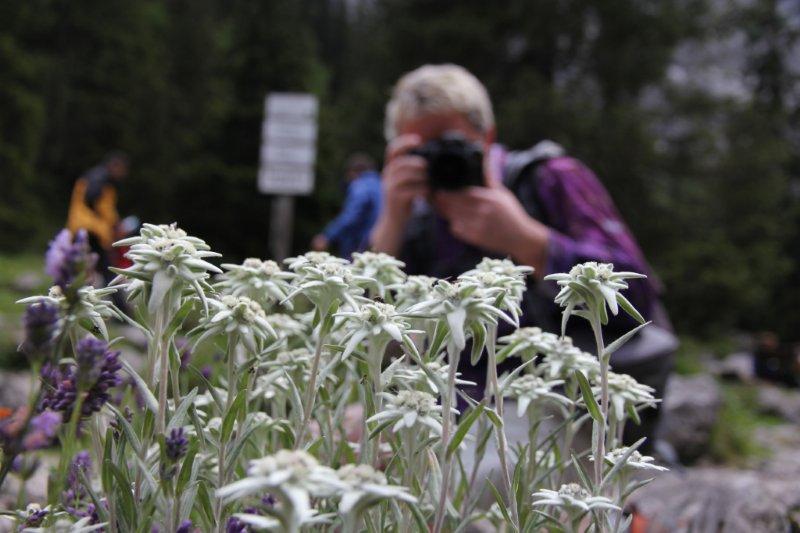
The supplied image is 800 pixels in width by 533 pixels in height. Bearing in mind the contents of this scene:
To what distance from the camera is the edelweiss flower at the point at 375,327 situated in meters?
0.55

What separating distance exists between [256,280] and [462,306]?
219 mm

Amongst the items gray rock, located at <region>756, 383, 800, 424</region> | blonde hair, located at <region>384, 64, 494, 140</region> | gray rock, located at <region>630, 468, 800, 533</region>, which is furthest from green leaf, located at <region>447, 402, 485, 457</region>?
gray rock, located at <region>756, 383, 800, 424</region>

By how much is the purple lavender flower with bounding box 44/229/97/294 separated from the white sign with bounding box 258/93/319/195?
4623 millimetres

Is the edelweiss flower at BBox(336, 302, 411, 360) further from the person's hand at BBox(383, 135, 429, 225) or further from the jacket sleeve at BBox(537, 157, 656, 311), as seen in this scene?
the person's hand at BBox(383, 135, 429, 225)

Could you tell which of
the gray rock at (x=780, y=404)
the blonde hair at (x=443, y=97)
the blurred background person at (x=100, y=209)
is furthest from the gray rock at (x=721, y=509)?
the blurred background person at (x=100, y=209)

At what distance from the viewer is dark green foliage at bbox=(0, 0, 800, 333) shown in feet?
33.4

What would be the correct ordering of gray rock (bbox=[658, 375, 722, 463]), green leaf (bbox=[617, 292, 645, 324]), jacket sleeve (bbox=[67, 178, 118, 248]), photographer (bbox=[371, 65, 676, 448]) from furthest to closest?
jacket sleeve (bbox=[67, 178, 118, 248]) < gray rock (bbox=[658, 375, 722, 463]) < photographer (bbox=[371, 65, 676, 448]) < green leaf (bbox=[617, 292, 645, 324])

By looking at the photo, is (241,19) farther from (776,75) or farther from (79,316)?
(79,316)

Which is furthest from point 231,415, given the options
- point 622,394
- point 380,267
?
point 622,394

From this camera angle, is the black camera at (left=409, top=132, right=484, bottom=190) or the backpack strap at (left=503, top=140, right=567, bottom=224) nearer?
the black camera at (left=409, top=132, right=484, bottom=190)

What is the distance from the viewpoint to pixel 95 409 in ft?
1.80

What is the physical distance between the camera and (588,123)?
9867mm

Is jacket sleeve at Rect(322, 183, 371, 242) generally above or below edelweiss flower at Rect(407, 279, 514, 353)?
above

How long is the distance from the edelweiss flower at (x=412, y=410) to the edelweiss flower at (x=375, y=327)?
4 centimetres
